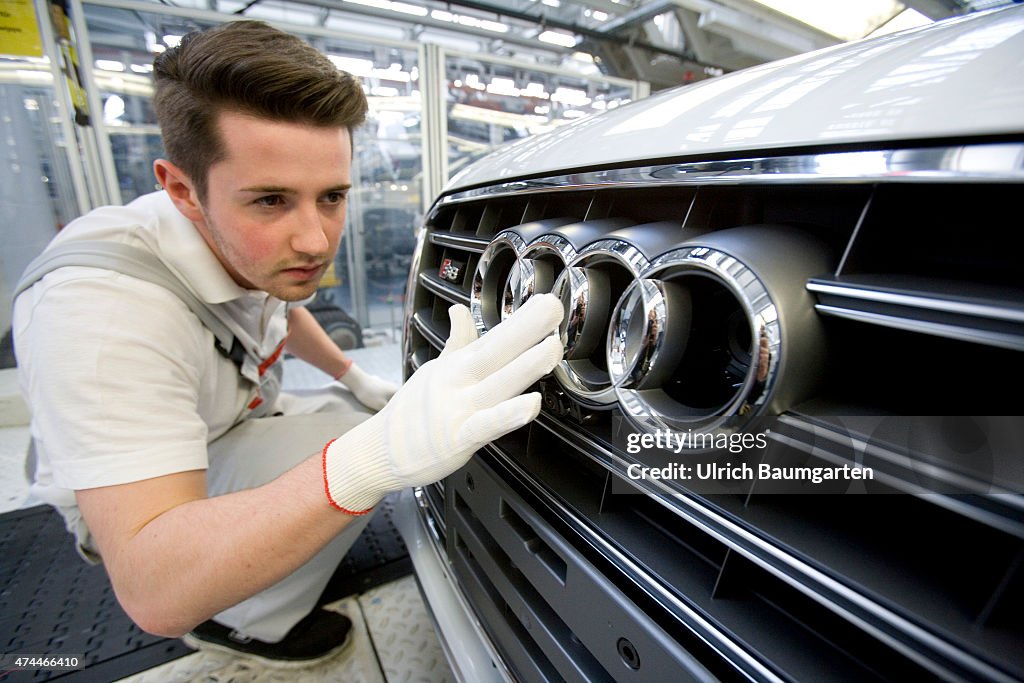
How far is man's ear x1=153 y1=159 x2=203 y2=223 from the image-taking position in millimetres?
1025

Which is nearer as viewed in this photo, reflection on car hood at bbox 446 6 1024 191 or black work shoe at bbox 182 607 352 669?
reflection on car hood at bbox 446 6 1024 191

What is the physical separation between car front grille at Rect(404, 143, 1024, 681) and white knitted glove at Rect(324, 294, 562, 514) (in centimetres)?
6

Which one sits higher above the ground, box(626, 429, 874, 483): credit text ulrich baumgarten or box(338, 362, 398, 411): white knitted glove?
box(626, 429, 874, 483): credit text ulrich baumgarten

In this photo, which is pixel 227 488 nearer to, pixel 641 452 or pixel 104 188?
pixel 641 452

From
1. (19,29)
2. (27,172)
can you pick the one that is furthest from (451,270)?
(27,172)

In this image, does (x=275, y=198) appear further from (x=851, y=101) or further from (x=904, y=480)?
(x=904, y=480)

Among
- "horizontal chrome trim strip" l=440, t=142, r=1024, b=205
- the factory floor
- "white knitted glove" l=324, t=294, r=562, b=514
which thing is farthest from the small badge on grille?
the factory floor

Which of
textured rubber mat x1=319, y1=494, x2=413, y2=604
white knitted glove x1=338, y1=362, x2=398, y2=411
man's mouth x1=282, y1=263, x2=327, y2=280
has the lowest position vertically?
textured rubber mat x1=319, y1=494, x2=413, y2=604

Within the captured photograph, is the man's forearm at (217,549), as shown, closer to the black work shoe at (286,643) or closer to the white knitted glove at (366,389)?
the black work shoe at (286,643)

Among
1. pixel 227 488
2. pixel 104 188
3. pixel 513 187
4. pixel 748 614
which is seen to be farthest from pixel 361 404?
pixel 104 188

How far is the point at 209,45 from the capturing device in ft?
3.20

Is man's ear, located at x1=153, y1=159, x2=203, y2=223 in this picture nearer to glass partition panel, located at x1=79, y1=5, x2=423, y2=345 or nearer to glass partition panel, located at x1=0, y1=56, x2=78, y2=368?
glass partition panel, located at x1=79, y1=5, x2=423, y2=345

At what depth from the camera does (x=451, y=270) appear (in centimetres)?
96

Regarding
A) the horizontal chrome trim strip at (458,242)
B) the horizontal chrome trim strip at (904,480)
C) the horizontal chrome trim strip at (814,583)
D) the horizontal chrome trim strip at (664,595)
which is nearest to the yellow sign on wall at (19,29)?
the horizontal chrome trim strip at (458,242)
